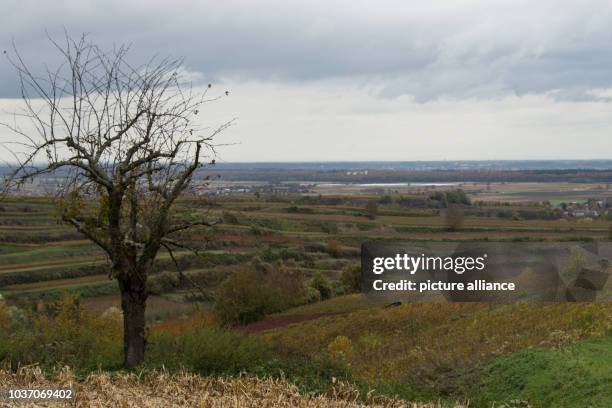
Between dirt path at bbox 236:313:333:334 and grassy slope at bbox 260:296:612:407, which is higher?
grassy slope at bbox 260:296:612:407

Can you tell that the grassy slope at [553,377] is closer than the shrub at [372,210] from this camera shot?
Yes

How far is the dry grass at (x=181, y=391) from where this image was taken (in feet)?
32.2

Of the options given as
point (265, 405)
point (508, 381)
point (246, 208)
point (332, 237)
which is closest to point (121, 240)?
point (265, 405)

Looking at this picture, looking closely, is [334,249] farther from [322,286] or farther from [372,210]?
[372,210]

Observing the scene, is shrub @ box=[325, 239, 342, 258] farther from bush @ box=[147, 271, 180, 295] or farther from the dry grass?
the dry grass

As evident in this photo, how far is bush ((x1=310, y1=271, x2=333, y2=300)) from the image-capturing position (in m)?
50.5

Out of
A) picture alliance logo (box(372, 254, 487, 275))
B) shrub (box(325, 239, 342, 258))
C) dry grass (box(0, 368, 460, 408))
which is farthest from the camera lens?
shrub (box(325, 239, 342, 258))

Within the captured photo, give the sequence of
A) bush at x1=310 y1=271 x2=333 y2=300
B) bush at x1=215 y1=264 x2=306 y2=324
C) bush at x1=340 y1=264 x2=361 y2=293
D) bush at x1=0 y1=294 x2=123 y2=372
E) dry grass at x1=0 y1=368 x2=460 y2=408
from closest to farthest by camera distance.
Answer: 1. dry grass at x1=0 y1=368 x2=460 y2=408
2. bush at x1=0 y1=294 x2=123 y2=372
3. bush at x1=215 y1=264 x2=306 y2=324
4. bush at x1=310 y1=271 x2=333 y2=300
5. bush at x1=340 y1=264 x2=361 y2=293

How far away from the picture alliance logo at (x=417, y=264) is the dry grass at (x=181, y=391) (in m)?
8.00

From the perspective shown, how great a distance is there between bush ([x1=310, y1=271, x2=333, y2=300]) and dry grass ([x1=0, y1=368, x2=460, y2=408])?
1514 inches

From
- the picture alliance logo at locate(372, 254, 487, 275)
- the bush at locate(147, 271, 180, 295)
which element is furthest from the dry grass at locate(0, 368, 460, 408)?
the bush at locate(147, 271, 180, 295)

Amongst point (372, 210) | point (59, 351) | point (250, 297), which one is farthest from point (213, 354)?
point (372, 210)

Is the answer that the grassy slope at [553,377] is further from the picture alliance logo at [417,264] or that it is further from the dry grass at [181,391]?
the picture alliance logo at [417,264]

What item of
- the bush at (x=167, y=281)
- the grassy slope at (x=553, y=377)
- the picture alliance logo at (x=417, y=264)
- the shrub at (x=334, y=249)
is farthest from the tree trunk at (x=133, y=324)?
the shrub at (x=334, y=249)
